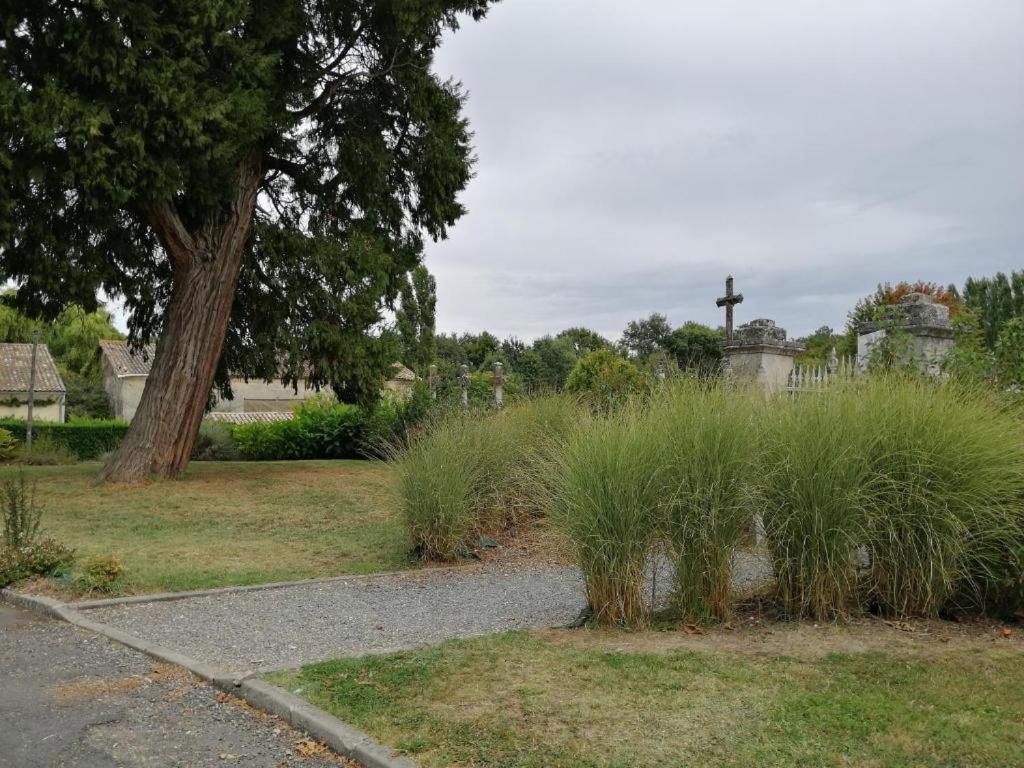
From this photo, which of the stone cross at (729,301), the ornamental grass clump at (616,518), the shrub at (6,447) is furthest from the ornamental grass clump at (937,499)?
the shrub at (6,447)

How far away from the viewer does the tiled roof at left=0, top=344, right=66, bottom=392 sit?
37.2 meters

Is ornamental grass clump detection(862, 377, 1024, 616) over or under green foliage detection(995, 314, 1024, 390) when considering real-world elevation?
under

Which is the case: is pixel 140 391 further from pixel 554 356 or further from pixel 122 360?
pixel 554 356

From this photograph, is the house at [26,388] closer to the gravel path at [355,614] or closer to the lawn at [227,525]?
the lawn at [227,525]

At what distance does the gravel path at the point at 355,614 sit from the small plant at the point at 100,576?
489 mm

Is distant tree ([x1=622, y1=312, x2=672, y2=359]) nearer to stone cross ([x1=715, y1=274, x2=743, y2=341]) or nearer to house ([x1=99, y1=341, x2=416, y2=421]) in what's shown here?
house ([x1=99, y1=341, x2=416, y2=421])

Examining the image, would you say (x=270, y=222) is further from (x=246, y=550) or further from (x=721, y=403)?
(x=721, y=403)

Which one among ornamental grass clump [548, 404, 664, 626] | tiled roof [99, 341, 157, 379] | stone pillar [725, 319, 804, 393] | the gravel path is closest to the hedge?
tiled roof [99, 341, 157, 379]

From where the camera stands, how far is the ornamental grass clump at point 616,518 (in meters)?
5.23

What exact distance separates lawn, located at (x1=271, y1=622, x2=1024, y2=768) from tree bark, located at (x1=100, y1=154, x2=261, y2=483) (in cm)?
1072

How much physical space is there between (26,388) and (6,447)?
16.0m

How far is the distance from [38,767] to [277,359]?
556 inches

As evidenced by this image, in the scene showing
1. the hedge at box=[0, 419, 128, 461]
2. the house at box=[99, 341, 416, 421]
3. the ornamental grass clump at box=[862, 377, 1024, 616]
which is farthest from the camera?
the house at box=[99, 341, 416, 421]

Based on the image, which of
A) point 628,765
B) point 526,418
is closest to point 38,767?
point 628,765
